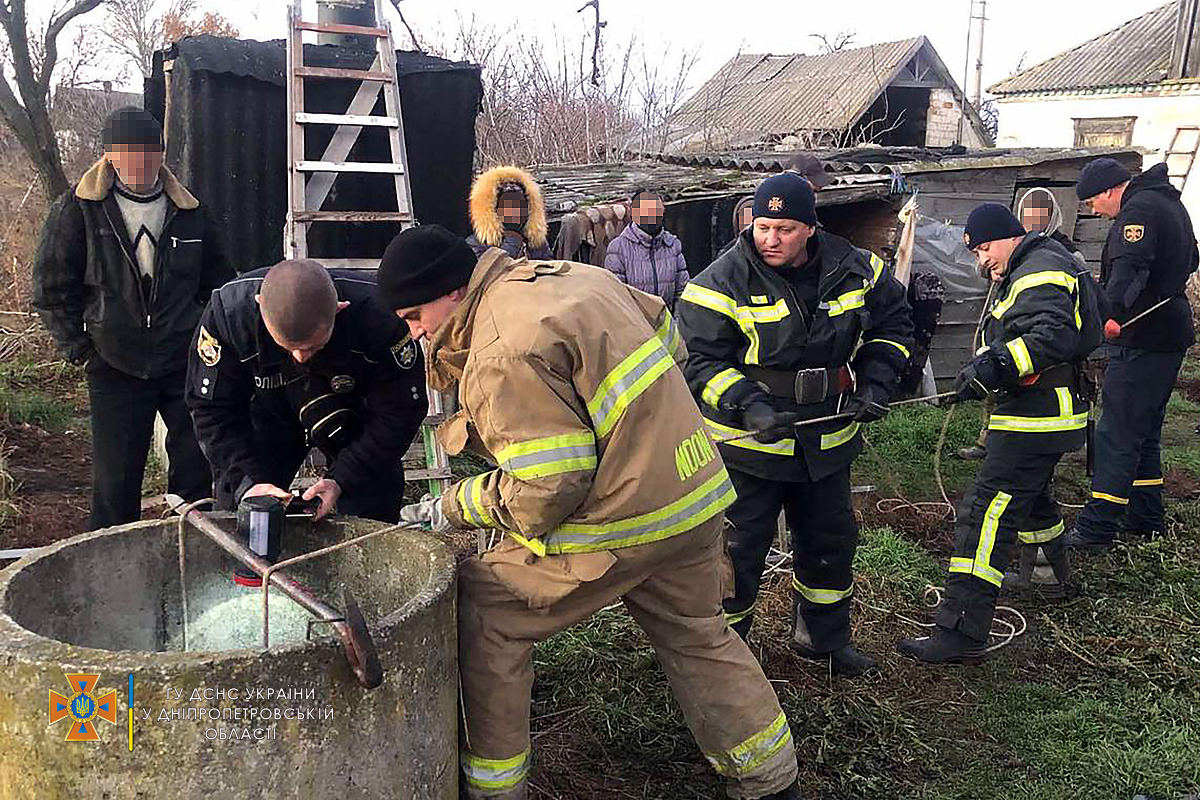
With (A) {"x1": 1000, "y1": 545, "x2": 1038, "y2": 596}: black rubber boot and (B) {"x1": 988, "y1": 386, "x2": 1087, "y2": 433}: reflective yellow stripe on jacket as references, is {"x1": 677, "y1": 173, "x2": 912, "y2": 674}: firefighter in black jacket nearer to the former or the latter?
(B) {"x1": 988, "y1": 386, "x2": 1087, "y2": 433}: reflective yellow stripe on jacket

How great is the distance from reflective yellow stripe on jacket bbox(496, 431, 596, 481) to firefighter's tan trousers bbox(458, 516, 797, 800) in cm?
29

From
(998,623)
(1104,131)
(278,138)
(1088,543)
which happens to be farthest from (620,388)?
(1104,131)

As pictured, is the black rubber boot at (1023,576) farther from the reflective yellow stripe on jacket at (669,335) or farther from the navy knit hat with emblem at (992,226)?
the reflective yellow stripe on jacket at (669,335)

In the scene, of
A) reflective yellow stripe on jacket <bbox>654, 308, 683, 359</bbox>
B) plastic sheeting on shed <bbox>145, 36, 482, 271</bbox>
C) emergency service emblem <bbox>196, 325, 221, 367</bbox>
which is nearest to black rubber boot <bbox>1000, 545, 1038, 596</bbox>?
reflective yellow stripe on jacket <bbox>654, 308, 683, 359</bbox>

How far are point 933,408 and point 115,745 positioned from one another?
24.1ft

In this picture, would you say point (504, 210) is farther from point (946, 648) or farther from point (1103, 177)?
point (1103, 177)

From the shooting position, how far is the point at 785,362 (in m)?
3.75

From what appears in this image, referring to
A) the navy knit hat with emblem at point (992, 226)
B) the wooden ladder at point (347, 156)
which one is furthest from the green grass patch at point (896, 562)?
the wooden ladder at point (347, 156)

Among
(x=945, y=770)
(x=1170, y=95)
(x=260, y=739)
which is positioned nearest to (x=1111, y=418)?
(x=945, y=770)

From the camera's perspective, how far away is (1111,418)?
218 inches

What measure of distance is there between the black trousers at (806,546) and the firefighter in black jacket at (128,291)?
2.31 meters

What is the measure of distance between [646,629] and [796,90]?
21.2 metres

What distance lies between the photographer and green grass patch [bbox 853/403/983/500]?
21.7 feet

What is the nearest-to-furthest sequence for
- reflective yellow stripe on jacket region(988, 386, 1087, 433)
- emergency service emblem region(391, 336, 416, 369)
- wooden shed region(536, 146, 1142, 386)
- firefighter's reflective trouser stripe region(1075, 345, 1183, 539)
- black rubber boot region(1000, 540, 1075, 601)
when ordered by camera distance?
1. emergency service emblem region(391, 336, 416, 369)
2. reflective yellow stripe on jacket region(988, 386, 1087, 433)
3. black rubber boot region(1000, 540, 1075, 601)
4. firefighter's reflective trouser stripe region(1075, 345, 1183, 539)
5. wooden shed region(536, 146, 1142, 386)
